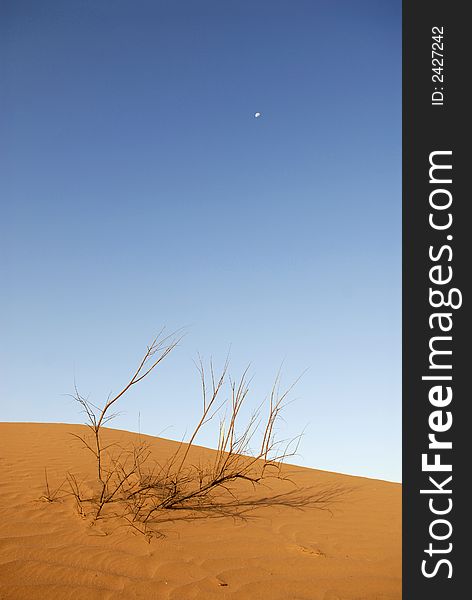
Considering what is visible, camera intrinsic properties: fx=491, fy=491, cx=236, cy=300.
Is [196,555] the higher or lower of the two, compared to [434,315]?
lower

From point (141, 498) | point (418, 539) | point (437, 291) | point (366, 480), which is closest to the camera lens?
point (418, 539)

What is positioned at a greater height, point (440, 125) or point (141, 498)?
point (440, 125)

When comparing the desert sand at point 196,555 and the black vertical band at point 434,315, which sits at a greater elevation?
the black vertical band at point 434,315

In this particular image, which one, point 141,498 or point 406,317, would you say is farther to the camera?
point 141,498

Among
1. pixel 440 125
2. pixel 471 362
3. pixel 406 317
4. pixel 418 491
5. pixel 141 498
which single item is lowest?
pixel 141 498

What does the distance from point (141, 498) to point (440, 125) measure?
425cm

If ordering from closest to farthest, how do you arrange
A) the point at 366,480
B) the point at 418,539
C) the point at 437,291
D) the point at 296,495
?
the point at 418,539 → the point at 437,291 → the point at 296,495 → the point at 366,480

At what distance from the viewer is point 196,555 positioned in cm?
371

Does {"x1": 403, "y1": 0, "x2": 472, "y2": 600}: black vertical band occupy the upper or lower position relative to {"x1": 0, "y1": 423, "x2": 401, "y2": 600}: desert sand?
upper

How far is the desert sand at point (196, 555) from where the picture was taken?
319cm

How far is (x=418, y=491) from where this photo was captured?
3.48 metres

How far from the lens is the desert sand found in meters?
3.19

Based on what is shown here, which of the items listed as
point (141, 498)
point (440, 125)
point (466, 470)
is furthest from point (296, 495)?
point (440, 125)

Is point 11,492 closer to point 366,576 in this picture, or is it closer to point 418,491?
point 366,576
